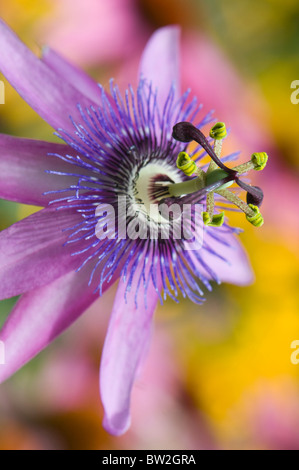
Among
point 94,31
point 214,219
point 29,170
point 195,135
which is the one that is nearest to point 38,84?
point 29,170

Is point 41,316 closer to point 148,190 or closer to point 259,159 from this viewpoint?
point 148,190

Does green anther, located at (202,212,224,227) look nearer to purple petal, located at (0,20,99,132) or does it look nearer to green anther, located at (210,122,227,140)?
green anther, located at (210,122,227,140)

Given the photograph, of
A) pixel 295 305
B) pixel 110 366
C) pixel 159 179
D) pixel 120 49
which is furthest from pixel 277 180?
pixel 110 366

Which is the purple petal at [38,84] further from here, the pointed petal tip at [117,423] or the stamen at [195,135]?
the pointed petal tip at [117,423]

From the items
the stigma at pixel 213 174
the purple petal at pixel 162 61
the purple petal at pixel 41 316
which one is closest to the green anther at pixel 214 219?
the stigma at pixel 213 174

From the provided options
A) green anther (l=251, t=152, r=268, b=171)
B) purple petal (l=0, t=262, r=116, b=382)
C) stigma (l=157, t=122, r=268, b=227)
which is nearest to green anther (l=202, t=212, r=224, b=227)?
stigma (l=157, t=122, r=268, b=227)
